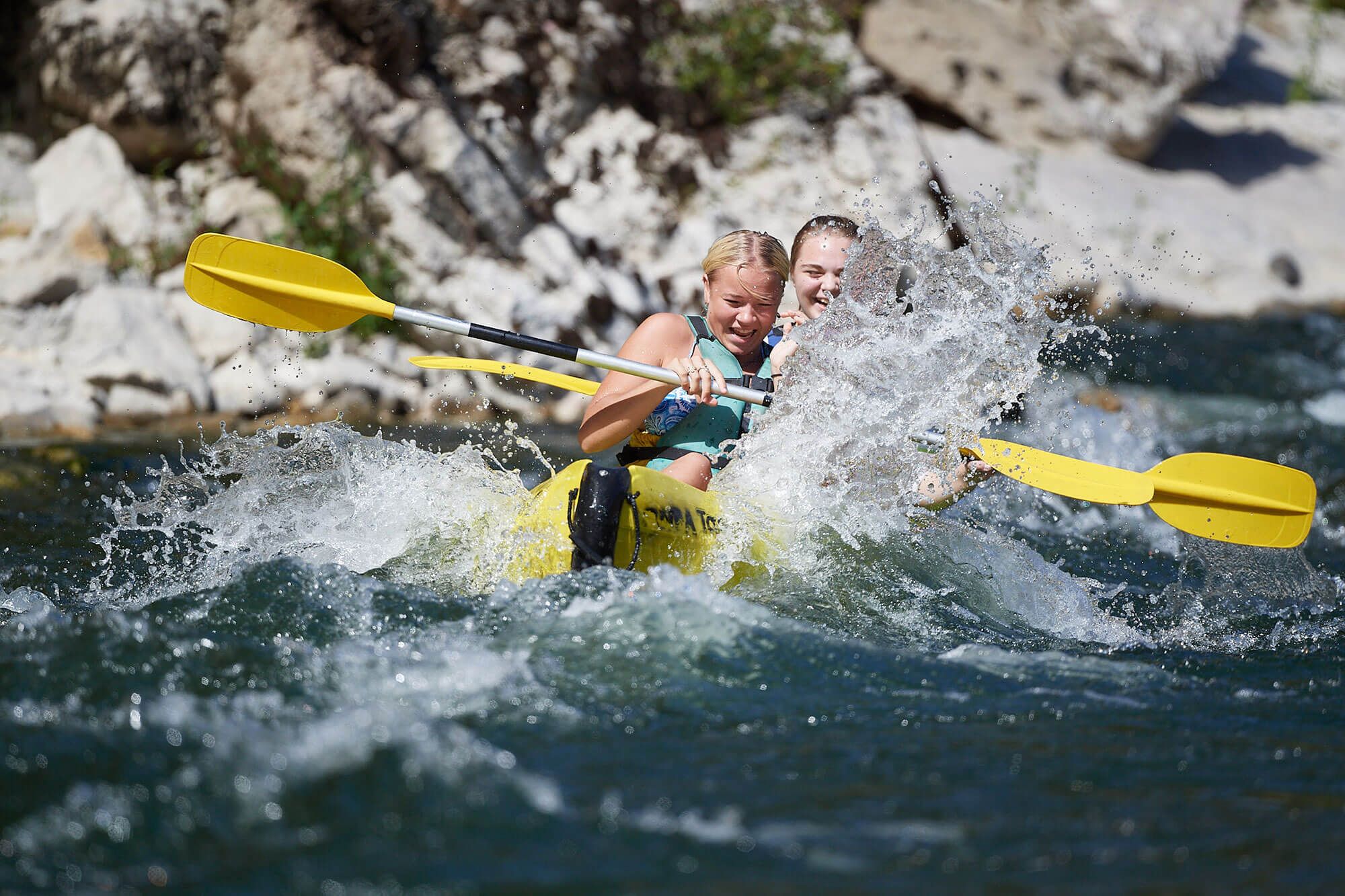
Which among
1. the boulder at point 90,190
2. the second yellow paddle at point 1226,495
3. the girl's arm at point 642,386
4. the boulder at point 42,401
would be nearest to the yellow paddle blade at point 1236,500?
the second yellow paddle at point 1226,495

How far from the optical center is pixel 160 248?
260 inches

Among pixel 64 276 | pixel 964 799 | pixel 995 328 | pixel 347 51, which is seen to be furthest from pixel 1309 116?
pixel 964 799

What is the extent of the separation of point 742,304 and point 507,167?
4581 millimetres

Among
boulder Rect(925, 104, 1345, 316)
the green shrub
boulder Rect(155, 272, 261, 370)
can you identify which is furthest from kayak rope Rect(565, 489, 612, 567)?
boulder Rect(925, 104, 1345, 316)

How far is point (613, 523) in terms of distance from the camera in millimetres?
2688

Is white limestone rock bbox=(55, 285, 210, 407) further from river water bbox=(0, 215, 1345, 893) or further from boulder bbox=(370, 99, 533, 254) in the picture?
boulder bbox=(370, 99, 533, 254)

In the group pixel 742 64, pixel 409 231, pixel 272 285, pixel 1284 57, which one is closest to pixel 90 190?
pixel 409 231

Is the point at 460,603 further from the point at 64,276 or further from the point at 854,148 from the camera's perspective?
the point at 854,148

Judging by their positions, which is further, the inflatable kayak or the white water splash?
the white water splash

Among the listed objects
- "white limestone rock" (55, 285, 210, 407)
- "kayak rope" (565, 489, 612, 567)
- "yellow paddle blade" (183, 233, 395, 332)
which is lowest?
"white limestone rock" (55, 285, 210, 407)

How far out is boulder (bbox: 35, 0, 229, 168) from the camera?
695 cm

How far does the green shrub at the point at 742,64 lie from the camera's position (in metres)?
8.51

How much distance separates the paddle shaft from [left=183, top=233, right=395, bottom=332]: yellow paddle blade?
0.97 feet

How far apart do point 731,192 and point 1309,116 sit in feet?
23.7
